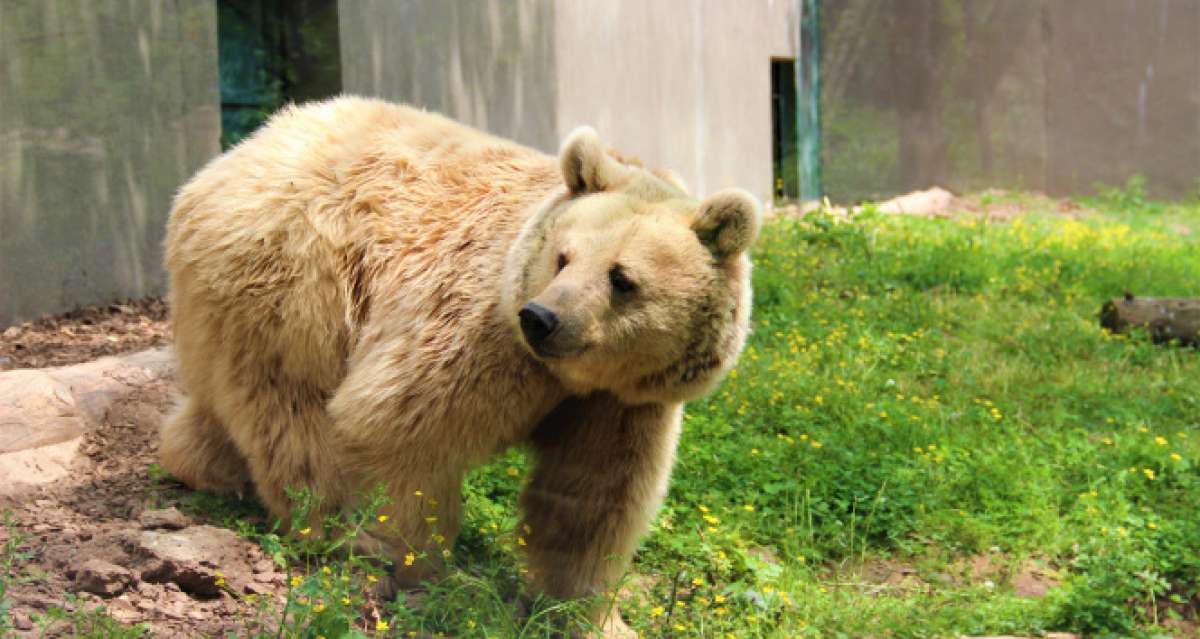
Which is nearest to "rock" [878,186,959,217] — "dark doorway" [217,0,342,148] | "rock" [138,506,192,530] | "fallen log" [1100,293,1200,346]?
"fallen log" [1100,293,1200,346]

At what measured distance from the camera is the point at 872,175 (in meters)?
16.1

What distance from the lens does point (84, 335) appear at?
6840mm

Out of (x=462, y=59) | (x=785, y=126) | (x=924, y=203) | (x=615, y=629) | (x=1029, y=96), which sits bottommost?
(x=615, y=629)

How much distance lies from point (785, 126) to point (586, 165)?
1193 centimetres

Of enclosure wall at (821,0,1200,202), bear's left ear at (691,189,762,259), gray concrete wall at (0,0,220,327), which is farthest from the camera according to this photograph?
enclosure wall at (821,0,1200,202)

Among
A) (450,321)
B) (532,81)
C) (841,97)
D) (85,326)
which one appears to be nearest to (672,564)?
(450,321)

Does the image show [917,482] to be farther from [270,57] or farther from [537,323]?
[270,57]

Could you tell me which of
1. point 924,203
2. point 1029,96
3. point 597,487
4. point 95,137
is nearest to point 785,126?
point 924,203

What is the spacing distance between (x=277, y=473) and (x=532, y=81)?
6.36 m

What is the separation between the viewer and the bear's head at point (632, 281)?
12.7ft

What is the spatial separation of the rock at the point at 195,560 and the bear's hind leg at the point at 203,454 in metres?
→ 0.57

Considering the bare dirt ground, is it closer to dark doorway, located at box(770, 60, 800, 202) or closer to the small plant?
the small plant

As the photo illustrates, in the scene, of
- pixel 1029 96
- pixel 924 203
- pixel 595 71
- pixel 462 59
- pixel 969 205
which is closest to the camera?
pixel 462 59

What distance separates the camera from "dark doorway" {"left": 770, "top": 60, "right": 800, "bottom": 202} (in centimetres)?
1558
